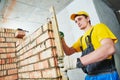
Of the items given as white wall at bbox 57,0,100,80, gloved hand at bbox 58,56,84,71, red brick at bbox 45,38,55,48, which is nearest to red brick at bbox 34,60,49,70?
red brick at bbox 45,38,55,48

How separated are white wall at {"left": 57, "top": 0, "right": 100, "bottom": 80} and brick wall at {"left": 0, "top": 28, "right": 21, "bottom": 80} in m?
1.33

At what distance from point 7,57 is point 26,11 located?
2017 millimetres

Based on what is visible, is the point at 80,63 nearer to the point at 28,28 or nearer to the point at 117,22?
the point at 117,22

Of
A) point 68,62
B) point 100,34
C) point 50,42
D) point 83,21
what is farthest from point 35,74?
point 100,34

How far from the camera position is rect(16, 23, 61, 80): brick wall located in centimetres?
202

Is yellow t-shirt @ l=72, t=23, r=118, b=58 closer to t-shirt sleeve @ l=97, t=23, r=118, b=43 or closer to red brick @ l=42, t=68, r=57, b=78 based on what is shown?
t-shirt sleeve @ l=97, t=23, r=118, b=43

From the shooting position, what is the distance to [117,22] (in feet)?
12.0

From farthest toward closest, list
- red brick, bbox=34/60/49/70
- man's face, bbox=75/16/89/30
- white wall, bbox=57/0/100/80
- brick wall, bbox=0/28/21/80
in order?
brick wall, bbox=0/28/21/80 < white wall, bbox=57/0/100/80 < red brick, bbox=34/60/49/70 < man's face, bbox=75/16/89/30

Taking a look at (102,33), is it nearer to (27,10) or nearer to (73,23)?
(73,23)

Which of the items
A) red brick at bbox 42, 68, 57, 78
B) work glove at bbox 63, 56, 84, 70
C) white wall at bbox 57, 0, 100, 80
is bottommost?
red brick at bbox 42, 68, 57, 78

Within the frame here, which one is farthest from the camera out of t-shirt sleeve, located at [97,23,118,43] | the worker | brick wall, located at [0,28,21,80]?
brick wall, located at [0,28,21,80]

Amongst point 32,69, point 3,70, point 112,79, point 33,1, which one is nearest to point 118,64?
point 112,79

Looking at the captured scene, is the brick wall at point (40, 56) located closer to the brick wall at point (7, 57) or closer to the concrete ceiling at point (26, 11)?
the brick wall at point (7, 57)

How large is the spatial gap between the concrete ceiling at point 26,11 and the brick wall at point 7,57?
1145mm
